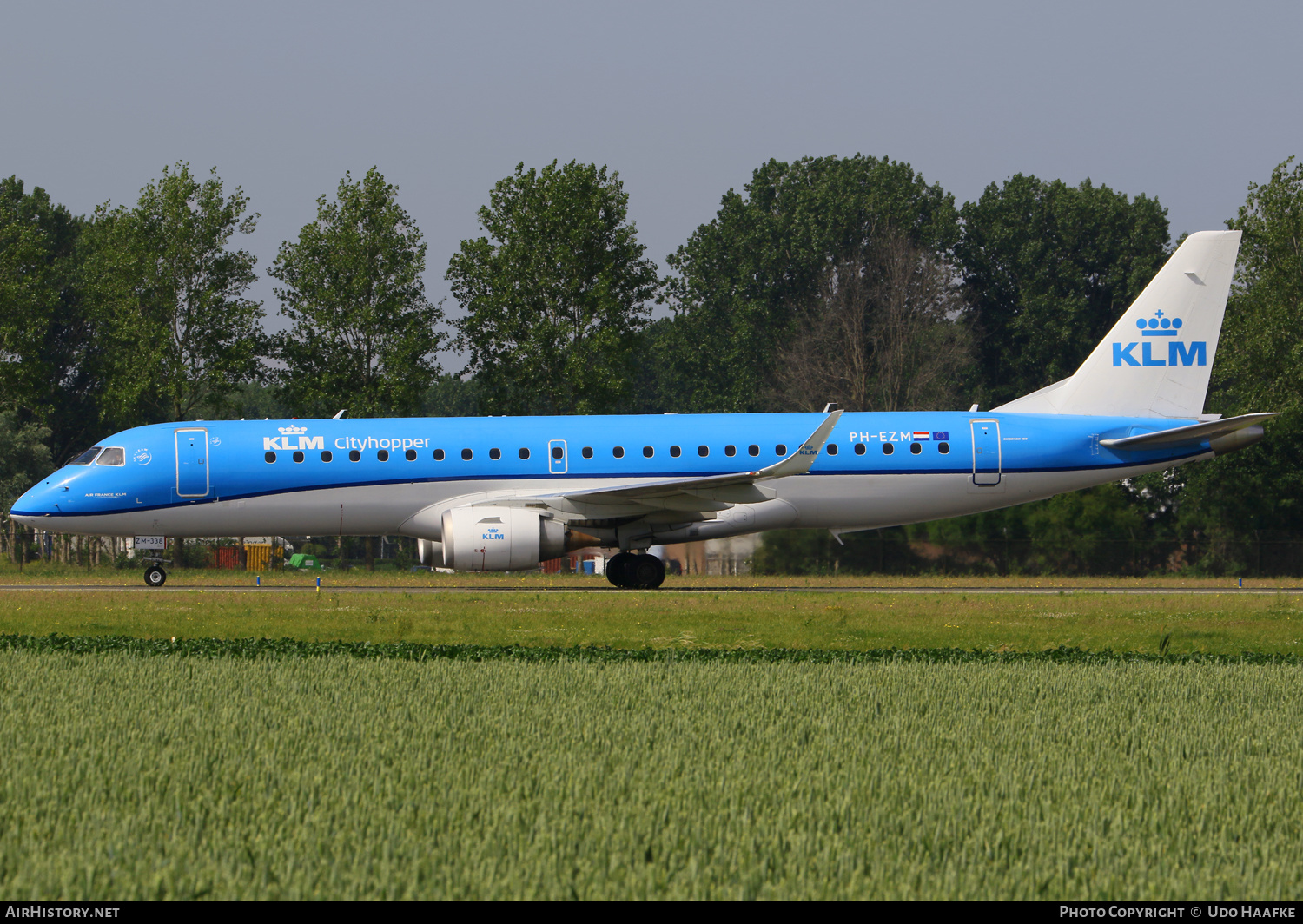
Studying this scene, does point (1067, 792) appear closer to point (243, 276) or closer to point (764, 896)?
point (764, 896)

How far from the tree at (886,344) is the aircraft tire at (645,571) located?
3953cm

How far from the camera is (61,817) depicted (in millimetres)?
7102

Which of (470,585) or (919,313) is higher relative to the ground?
(919,313)

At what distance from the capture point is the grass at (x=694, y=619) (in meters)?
17.1

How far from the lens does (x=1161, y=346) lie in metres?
29.4

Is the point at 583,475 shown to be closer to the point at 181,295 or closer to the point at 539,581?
the point at 539,581

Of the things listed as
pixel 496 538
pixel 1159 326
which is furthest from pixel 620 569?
pixel 1159 326

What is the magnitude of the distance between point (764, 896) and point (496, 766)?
3073mm

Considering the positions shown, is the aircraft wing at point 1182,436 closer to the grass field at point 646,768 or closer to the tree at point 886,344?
the grass field at point 646,768

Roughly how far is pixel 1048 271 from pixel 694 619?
63.1 metres

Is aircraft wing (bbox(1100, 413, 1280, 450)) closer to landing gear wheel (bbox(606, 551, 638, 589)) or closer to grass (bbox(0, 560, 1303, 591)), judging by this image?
grass (bbox(0, 560, 1303, 591))

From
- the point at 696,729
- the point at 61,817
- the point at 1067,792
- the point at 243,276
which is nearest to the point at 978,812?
the point at 1067,792

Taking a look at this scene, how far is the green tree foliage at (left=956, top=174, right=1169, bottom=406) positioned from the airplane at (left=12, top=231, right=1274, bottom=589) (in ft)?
147

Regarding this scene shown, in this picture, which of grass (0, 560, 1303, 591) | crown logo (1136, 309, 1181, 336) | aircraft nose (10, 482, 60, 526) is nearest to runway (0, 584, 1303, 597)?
grass (0, 560, 1303, 591)
